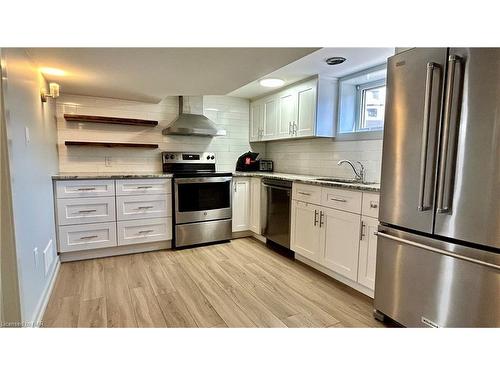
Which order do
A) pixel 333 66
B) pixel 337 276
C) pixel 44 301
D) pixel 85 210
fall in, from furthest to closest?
pixel 85 210
pixel 333 66
pixel 337 276
pixel 44 301

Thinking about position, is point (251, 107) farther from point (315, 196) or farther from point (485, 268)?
point (485, 268)

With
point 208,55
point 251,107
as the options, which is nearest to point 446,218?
point 208,55

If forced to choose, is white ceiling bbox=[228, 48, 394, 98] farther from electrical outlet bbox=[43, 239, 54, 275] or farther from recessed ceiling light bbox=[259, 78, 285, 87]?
electrical outlet bbox=[43, 239, 54, 275]

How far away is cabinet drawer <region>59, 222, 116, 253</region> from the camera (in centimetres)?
279

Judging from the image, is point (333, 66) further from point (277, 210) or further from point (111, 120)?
point (111, 120)

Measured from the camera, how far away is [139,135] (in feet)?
11.8

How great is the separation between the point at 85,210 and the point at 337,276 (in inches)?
104

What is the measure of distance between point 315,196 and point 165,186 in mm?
1753

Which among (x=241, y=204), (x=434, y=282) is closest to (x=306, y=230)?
(x=241, y=204)

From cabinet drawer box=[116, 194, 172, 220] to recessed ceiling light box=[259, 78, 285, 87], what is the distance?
1795 mm

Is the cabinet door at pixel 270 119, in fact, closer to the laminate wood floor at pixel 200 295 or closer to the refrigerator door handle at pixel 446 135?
the laminate wood floor at pixel 200 295

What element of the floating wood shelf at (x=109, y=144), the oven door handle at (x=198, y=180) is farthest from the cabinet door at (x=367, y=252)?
the floating wood shelf at (x=109, y=144)
